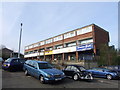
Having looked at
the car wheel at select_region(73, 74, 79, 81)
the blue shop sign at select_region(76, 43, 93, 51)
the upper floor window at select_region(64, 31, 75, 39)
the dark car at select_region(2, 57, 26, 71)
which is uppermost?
the upper floor window at select_region(64, 31, 75, 39)

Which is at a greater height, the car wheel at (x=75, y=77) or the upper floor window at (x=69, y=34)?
the upper floor window at (x=69, y=34)

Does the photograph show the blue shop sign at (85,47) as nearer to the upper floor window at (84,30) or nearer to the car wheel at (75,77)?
the upper floor window at (84,30)

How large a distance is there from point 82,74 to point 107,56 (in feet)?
54.0

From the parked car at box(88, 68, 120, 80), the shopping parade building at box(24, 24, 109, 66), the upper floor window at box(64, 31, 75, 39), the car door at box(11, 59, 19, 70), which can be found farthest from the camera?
the upper floor window at box(64, 31, 75, 39)

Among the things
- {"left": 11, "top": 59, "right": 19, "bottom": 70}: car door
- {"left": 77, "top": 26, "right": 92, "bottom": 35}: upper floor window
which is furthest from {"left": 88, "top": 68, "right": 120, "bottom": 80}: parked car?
{"left": 77, "top": 26, "right": 92, "bottom": 35}: upper floor window

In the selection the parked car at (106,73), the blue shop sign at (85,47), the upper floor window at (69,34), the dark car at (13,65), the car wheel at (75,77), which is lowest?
the parked car at (106,73)

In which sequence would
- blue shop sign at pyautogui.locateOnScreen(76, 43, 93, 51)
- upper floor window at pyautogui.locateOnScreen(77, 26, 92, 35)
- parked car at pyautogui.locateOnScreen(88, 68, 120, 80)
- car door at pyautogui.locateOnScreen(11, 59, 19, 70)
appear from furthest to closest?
upper floor window at pyautogui.locateOnScreen(77, 26, 92, 35), blue shop sign at pyautogui.locateOnScreen(76, 43, 93, 51), car door at pyautogui.locateOnScreen(11, 59, 19, 70), parked car at pyautogui.locateOnScreen(88, 68, 120, 80)

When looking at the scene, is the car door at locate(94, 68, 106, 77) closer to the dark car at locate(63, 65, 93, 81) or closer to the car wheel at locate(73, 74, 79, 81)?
the dark car at locate(63, 65, 93, 81)

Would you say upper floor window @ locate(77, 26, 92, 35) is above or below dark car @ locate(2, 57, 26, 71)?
above

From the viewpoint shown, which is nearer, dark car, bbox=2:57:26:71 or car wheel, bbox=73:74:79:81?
car wheel, bbox=73:74:79:81

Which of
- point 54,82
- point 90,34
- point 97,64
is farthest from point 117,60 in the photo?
point 54,82

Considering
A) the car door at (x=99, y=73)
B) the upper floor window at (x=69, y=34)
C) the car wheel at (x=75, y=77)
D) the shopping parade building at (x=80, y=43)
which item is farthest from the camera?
the upper floor window at (x=69, y=34)

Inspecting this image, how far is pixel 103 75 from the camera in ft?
42.1

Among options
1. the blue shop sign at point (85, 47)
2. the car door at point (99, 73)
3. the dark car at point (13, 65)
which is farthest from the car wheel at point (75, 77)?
the blue shop sign at point (85, 47)
